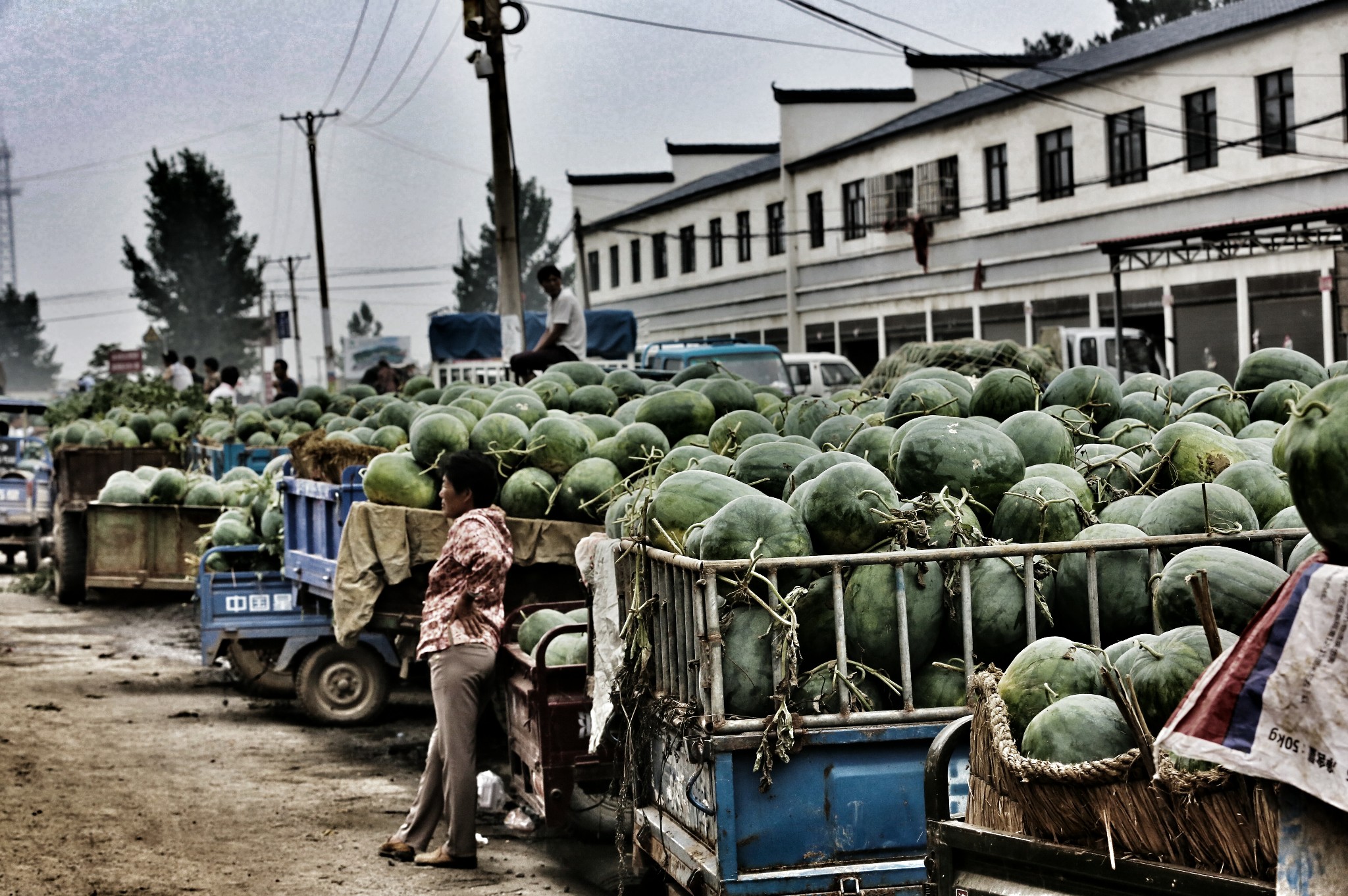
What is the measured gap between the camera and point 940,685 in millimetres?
4270

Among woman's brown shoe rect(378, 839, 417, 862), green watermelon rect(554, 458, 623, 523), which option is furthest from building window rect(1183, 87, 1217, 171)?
woman's brown shoe rect(378, 839, 417, 862)

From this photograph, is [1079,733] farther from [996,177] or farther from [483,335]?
[996,177]

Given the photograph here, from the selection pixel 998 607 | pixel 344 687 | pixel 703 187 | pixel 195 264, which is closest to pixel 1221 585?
pixel 998 607

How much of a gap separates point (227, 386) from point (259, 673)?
11453 millimetres

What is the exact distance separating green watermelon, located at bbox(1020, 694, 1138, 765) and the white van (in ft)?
61.3

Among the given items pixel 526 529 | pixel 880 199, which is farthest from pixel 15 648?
pixel 880 199

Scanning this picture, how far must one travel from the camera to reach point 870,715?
407 centimetres

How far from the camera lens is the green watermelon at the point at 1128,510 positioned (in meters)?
4.84

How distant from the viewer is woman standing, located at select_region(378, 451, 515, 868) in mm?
6504

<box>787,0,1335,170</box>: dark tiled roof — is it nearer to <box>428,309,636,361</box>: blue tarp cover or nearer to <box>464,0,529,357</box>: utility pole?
<box>428,309,636,361</box>: blue tarp cover

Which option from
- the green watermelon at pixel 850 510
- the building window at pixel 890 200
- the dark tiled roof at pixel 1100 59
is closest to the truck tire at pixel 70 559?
the green watermelon at pixel 850 510

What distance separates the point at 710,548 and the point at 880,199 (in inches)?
1436

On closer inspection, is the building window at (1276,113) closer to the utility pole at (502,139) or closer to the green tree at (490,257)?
the utility pole at (502,139)

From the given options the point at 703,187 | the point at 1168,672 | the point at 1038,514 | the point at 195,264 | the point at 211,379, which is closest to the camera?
the point at 1168,672
